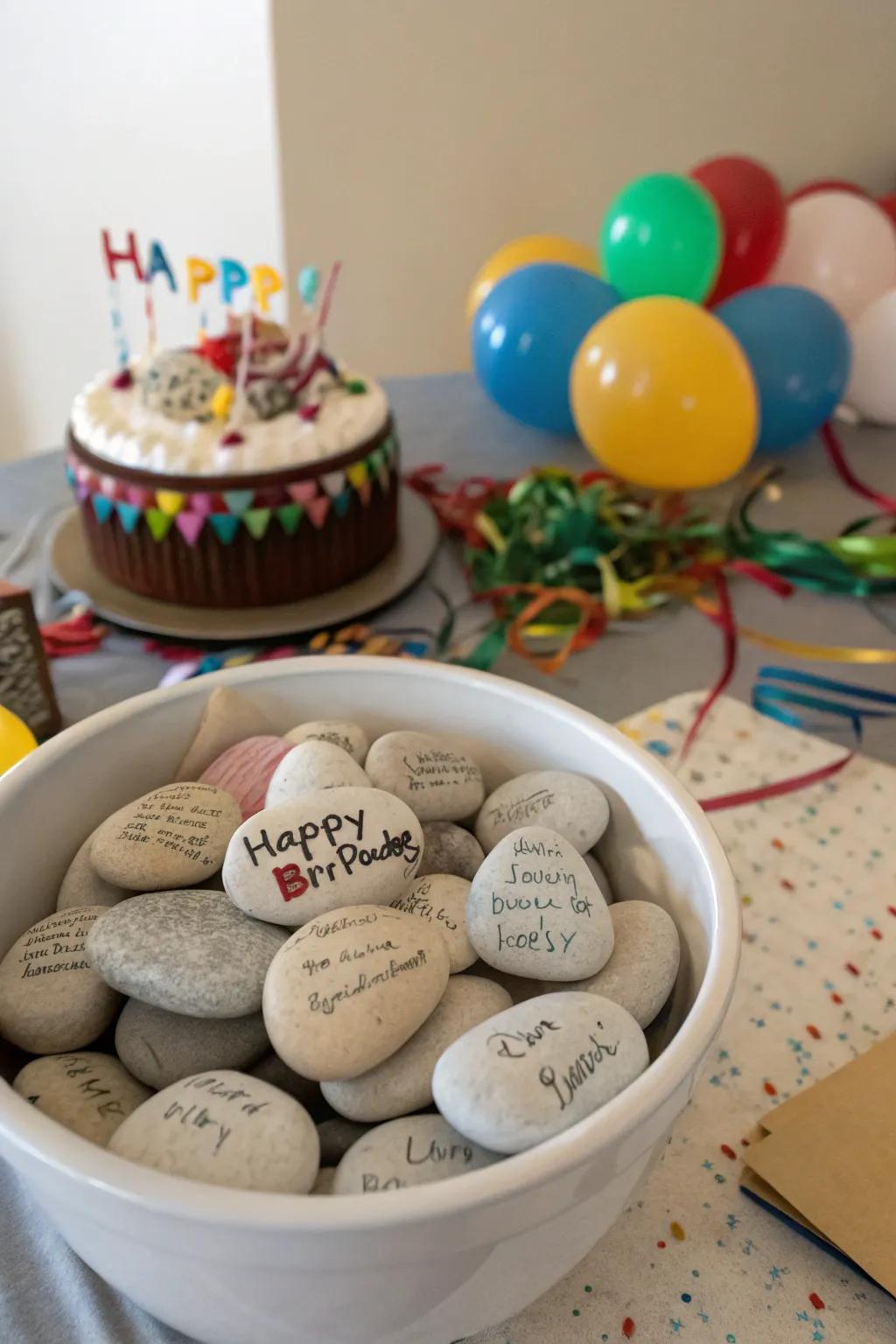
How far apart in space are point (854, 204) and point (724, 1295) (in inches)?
43.6

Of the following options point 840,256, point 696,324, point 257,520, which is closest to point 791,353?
point 696,324

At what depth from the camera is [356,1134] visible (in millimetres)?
342

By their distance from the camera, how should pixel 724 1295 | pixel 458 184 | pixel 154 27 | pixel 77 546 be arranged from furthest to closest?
pixel 458 184, pixel 154 27, pixel 77 546, pixel 724 1295

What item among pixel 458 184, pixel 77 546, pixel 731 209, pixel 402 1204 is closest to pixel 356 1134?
pixel 402 1204

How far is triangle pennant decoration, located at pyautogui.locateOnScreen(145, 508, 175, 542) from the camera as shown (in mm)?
756

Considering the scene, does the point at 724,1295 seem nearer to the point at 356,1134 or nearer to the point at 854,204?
the point at 356,1134

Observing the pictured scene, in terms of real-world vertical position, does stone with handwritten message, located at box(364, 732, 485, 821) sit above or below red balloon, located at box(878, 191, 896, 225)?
below

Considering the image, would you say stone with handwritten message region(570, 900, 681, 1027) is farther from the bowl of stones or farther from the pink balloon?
the pink balloon

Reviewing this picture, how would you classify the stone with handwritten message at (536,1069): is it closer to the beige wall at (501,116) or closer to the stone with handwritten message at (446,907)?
the stone with handwritten message at (446,907)

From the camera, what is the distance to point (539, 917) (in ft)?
1.21

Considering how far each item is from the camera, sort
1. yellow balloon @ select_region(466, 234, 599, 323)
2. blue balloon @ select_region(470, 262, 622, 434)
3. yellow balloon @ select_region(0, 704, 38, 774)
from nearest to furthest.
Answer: yellow balloon @ select_region(0, 704, 38, 774) → blue balloon @ select_region(470, 262, 622, 434) → yellow balloon @ select_region(466, 234, 599, 323)

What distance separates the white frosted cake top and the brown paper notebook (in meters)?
0.52

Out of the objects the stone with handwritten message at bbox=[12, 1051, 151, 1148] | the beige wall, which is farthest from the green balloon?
the stone with handwritten message at bbox=[12, 1051, 151, 1148]

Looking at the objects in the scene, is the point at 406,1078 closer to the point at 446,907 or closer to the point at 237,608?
the point at 446,907
